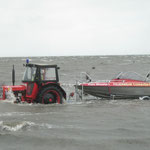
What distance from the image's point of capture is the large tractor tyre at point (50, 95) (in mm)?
10773

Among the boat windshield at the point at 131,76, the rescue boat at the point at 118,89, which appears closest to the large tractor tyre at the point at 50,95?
the rescue boat at the point at 118,89

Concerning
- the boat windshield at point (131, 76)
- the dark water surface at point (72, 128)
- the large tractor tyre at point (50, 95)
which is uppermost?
the boat windshield at point (131, 76)

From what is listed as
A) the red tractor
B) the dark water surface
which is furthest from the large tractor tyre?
the dark water surface

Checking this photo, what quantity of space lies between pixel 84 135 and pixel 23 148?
1.52m

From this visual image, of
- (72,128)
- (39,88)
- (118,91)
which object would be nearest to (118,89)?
(118,91)

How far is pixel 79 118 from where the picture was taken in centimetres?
867

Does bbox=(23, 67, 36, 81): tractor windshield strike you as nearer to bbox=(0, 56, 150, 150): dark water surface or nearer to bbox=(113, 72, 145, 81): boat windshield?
bbox=(0, 56, 150, 150): dark water surface

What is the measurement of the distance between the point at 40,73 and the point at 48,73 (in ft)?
1.10

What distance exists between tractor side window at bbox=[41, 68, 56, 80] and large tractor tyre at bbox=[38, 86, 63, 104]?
458 millimetres

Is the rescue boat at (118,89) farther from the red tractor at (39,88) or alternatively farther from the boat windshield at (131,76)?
the red tractor at (39,88)

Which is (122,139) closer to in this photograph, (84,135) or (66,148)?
(84,135)

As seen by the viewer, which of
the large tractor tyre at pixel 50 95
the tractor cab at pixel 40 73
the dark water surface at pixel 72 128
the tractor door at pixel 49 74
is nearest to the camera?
the dark water surface at pixel 72 128

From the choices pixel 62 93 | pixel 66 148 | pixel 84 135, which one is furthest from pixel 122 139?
pixel 62 93

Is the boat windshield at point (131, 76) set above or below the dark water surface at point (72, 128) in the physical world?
above
